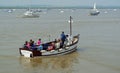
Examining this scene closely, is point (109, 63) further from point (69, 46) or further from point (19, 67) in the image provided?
point (19, 67)

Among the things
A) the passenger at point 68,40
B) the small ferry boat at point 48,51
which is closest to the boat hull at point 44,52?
the small ferry boat at point 48,51

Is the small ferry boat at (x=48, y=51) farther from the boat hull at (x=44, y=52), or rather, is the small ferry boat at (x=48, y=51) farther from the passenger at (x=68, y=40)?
the passenger at (x=68, y=40)

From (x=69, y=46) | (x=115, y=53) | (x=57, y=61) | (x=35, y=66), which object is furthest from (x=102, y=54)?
(x=35, y=66)

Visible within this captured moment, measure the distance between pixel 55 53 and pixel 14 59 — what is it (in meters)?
3.21

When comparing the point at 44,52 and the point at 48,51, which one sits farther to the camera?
the point at 48,51

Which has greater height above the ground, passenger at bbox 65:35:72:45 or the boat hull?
passenger at bbox 65:35:72:45

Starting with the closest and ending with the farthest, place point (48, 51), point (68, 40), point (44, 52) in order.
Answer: point (44, 52), point (48, 51), point (68, 40)

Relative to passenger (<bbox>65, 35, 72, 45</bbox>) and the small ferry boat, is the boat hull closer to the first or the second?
the small ferry boat

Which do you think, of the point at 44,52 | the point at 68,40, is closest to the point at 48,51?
the point at 44,52

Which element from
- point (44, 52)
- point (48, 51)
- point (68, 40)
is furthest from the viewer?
point (68, 40)

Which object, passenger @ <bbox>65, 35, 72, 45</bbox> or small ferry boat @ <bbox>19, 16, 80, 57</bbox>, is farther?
passenger @ <bbox>65, 35, 72, 45</bbox>

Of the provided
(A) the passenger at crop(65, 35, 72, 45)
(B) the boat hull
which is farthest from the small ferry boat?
(A) the passenger at crop(65, 35, 72, 45)

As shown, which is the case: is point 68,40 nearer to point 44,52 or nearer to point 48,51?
point 48,51

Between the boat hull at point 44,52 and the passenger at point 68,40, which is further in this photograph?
the passenger at point 68,40
